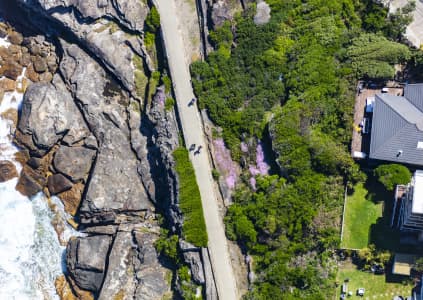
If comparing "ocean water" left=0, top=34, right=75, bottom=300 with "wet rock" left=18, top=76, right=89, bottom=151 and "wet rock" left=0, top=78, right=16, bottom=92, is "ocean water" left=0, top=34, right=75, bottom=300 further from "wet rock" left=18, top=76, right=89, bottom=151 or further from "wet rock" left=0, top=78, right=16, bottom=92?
"wet rock" left=0, top=78, right=16, bottom=92

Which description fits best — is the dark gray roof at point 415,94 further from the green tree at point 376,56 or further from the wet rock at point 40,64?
the wet rock at point 40,64

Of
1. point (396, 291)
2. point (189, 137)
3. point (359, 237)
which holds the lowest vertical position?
point (396, 291)

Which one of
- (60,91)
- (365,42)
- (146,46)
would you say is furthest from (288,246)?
(60,91)

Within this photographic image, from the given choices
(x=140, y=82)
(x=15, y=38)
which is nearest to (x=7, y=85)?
(x=15, y=38)

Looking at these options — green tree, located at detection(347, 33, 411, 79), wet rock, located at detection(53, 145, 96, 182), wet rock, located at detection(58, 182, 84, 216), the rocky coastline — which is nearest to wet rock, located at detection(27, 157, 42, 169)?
the rocky coastline

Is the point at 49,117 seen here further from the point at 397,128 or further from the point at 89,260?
the point at 397,128

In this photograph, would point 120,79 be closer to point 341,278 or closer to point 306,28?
point 306,28

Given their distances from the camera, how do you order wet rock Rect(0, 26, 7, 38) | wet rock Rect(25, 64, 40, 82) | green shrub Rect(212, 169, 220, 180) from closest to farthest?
green shrub Rect(212, 169, 220, 180) → wet rock Rect(25, 64, 40, 82) → wet rock Rect(0, 26, 7, 38)
